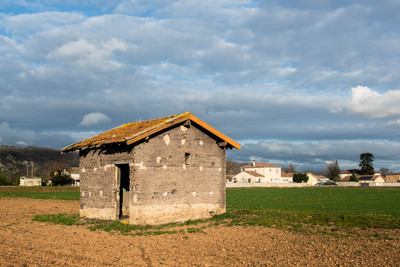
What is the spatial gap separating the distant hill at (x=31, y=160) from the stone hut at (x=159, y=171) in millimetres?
100670

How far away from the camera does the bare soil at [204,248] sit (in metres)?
9.15

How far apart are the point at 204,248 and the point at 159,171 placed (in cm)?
531

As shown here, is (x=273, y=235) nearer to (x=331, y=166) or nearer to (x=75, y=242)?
(x=75, y=242)

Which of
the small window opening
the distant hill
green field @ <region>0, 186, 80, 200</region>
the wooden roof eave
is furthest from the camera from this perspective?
the distant hill

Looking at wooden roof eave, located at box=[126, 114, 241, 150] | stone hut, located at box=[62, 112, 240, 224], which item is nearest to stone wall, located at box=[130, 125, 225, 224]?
stone hut, located at box=[62, 112, 240, 224]

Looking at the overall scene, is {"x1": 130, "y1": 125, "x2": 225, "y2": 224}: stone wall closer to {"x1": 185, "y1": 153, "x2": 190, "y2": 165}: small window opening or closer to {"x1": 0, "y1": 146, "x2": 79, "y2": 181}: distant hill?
{"x1": 185, "y1": 153, "x2": 190, "y2": 165}: small window opening

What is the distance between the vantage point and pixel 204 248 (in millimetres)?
10875

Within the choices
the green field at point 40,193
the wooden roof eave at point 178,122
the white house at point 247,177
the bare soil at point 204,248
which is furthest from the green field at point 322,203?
the white house at point 247,177

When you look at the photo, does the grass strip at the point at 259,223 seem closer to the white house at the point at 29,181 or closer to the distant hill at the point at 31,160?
the white house at the point at 29,181

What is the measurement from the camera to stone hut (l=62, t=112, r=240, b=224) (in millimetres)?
14938

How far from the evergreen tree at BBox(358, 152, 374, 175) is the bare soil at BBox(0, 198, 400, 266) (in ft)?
372

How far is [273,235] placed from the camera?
12945 millimetres

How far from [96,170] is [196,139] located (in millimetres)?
5255

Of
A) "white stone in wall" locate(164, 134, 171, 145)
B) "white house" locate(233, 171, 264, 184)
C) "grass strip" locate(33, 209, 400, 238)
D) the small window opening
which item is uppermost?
"white stone in wall" locate(164, 134, 171, 145)
